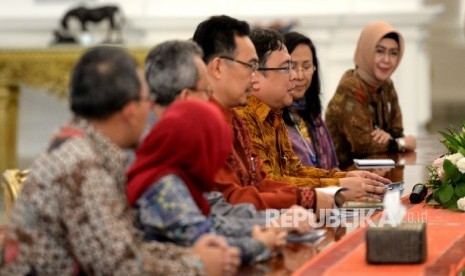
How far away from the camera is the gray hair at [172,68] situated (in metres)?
3.90

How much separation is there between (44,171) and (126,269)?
311mm


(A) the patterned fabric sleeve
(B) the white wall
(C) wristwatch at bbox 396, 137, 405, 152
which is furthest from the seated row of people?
(B) the white wall

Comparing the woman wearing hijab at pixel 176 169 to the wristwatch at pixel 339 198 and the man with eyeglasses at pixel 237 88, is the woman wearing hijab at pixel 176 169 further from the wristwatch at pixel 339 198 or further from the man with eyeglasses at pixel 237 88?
the wristwatch at pixel 339 198

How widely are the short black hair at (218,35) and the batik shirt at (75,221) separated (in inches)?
51.4

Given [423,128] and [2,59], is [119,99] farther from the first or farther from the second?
[423,128]

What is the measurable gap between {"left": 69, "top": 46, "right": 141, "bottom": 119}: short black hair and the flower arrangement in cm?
190

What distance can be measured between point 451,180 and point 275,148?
2.40 feet

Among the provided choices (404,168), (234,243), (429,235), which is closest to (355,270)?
(234,243)

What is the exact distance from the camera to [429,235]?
14.3 ft

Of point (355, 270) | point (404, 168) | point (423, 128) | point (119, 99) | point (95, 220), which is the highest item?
point (119, 99)

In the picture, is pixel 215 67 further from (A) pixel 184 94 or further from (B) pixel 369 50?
(B) pixel 369 50

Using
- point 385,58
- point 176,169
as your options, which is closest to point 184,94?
point 176,169

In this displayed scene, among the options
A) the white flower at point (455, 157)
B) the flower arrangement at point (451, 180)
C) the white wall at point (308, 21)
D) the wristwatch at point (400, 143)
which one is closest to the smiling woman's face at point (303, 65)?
the wristwatch at point (400, 143)

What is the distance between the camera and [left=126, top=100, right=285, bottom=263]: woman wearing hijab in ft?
11.7
